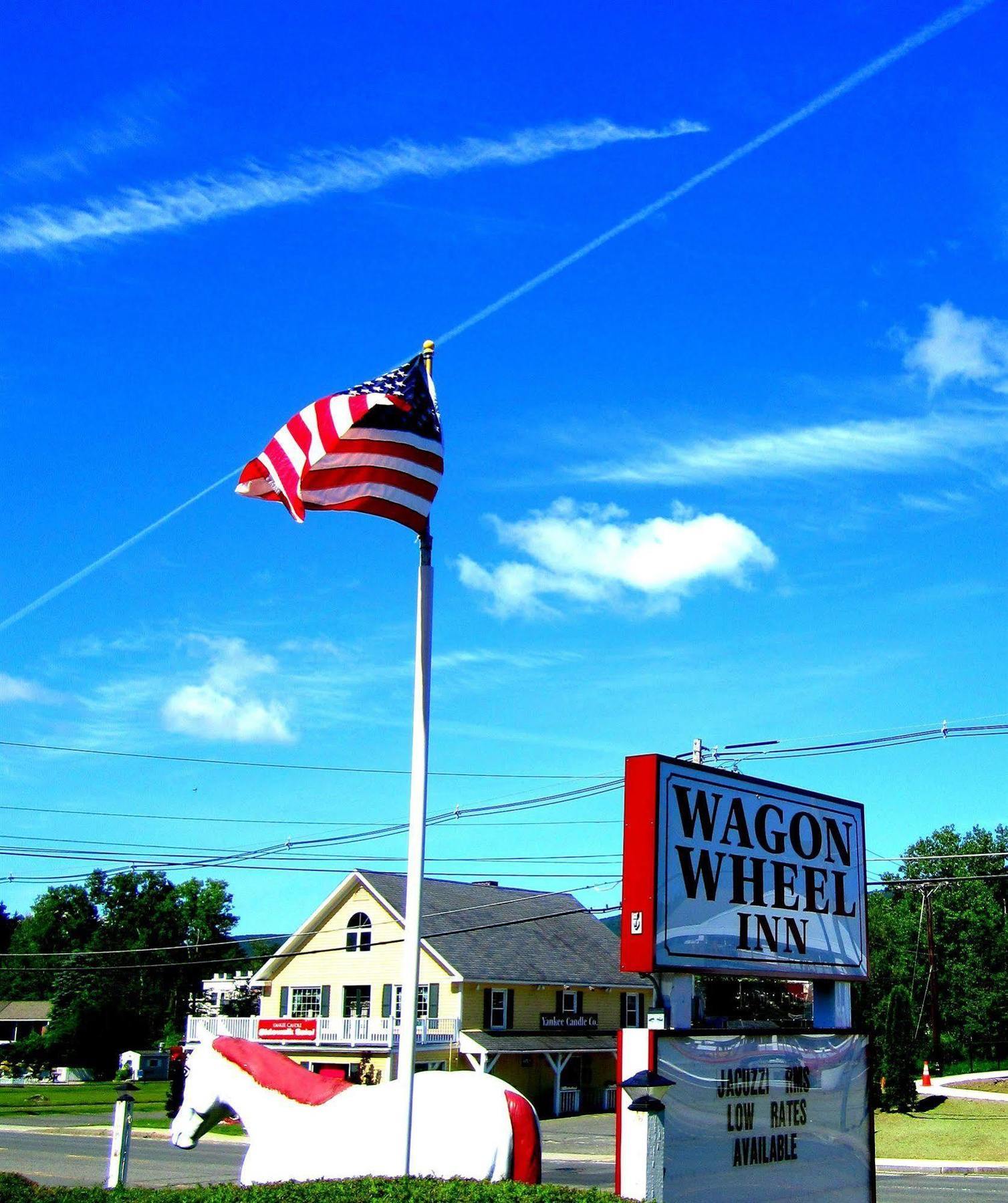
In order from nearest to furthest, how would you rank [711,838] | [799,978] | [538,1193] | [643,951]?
[538,1193] → [643,951] → [711,838] → [799,978]

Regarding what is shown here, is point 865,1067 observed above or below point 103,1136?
above

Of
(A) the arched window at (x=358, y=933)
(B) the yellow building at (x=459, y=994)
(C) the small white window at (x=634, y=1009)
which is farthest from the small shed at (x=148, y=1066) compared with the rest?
(C) the small white window at (x=634, y=1009)

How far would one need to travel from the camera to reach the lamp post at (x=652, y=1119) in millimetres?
9914

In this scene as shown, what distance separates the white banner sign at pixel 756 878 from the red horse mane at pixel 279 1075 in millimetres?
3171

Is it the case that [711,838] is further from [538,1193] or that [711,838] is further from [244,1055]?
[244,1055]

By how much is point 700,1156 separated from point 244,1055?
4073mm

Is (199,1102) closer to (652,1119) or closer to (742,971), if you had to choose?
(652,1119)

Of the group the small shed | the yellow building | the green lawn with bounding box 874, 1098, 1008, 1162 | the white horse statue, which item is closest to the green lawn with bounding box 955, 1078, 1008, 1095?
the green lawn with bounding box 874, 1098, 1008, 1162

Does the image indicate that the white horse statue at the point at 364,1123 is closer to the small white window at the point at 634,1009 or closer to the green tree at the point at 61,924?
the small white window at the point at 634,1009

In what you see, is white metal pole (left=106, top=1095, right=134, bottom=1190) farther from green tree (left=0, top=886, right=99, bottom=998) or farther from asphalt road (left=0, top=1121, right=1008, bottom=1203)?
green tree (left=0, top=886, right=99, bottom=998)

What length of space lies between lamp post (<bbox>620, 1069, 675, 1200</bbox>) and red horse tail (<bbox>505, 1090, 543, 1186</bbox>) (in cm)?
86

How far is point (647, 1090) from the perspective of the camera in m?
10.0

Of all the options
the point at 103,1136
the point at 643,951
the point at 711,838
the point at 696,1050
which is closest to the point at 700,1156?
the point at 696,1050

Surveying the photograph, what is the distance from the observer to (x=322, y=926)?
50812 millimetres
